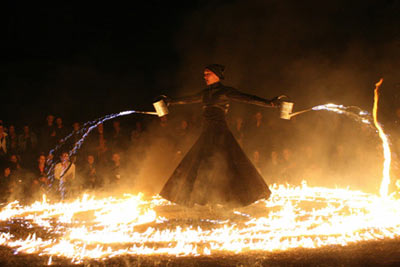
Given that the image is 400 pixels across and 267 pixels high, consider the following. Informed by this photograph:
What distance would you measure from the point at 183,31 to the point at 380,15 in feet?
20.4

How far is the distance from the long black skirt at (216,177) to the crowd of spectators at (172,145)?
4.35m

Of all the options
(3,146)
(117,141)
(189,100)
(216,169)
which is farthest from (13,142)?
(216,169)

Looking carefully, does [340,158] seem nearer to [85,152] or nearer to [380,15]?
[380,15]

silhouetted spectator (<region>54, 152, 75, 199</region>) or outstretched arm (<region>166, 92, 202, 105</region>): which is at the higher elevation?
outstretched arm (<region>166, 92, 202, 105</region>)

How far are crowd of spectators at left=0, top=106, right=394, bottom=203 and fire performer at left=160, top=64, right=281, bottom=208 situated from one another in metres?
4.41

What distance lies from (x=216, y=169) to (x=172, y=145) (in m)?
5.44

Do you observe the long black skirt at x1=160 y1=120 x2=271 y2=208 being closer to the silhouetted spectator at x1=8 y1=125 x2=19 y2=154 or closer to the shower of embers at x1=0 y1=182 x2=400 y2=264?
the shower of embers at x1=0 y1=182 x2=400 y2=264

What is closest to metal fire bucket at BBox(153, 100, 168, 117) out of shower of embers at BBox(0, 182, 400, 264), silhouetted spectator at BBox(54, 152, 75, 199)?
shower of embers at BBox(0, 182, 400, 264)

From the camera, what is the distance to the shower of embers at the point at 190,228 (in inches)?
171

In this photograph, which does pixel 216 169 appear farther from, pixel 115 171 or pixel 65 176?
pixel 115 171

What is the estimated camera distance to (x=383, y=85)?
11.6m

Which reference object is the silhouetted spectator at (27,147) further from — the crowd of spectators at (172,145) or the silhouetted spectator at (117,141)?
the silhouetted spectator at (117,141)

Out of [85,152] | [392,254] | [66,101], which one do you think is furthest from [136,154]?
[392,254]

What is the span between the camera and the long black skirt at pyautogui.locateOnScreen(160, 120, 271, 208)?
6.17 meters
